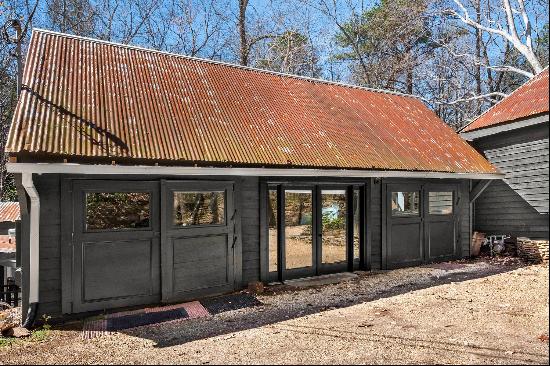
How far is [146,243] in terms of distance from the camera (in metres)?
Answer: 5.91

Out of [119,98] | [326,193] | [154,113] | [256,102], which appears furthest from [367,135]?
[119,98]

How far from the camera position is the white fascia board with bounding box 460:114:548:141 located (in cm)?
204

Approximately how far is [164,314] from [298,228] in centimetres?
304

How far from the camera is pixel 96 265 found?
552cm

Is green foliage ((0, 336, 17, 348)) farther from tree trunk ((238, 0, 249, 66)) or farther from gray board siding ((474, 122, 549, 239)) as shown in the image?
tree trunk ((238, 0, 249, 66))

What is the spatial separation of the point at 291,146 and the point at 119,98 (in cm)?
318

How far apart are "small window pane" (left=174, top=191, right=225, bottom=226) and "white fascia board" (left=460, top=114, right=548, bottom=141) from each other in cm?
407

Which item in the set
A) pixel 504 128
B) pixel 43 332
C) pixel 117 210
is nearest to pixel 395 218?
pixel 117 210

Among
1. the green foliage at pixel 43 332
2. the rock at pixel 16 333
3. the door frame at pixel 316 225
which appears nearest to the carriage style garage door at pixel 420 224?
the door frame at pixel 316 225

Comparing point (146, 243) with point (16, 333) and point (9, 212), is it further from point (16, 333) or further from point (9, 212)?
point (9, 212)

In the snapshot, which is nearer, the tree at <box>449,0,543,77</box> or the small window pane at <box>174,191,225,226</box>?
the tree at <box>449,0,543,77</box>

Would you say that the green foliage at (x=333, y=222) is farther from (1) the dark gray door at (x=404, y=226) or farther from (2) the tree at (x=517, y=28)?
(2) the tree at (x=517, y=28)

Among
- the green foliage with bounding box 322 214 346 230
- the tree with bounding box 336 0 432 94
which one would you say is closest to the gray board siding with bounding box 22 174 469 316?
the green foliage with bounding box 322 214 346 230

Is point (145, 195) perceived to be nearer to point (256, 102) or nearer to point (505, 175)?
point (256, 102)
